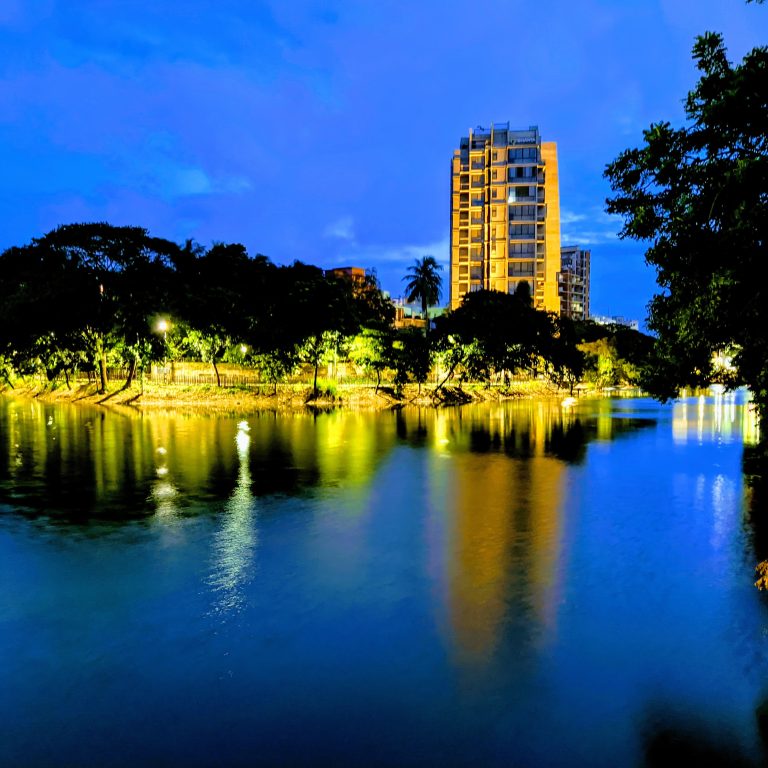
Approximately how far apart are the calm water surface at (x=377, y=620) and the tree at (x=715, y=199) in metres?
4.93

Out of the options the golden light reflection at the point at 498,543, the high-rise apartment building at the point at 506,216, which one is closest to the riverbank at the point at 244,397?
the golden light reflection at the point at 498,543

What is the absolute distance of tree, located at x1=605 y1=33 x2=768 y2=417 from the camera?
11398 millimetres

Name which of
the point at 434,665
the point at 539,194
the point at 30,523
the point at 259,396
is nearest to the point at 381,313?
the point at 259,396

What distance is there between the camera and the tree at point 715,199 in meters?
11.4

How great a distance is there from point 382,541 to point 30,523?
8.37m

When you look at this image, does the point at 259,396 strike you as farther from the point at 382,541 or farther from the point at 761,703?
the point at 761,703

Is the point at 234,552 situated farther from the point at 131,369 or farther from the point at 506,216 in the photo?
the point at 506,216

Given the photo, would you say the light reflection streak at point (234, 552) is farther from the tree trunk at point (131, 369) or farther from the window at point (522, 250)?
the window at point (522, 250)

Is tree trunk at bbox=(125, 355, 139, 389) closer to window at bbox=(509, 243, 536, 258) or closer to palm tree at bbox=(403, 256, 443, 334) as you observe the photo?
palm tree at bbox=(403, 256, 443, 334)

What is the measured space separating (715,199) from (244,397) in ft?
173

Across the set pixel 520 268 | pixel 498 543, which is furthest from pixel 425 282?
pixel 498 543

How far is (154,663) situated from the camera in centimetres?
880

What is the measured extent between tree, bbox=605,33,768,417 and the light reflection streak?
9.60 m

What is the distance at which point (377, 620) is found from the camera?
34.0 ft
